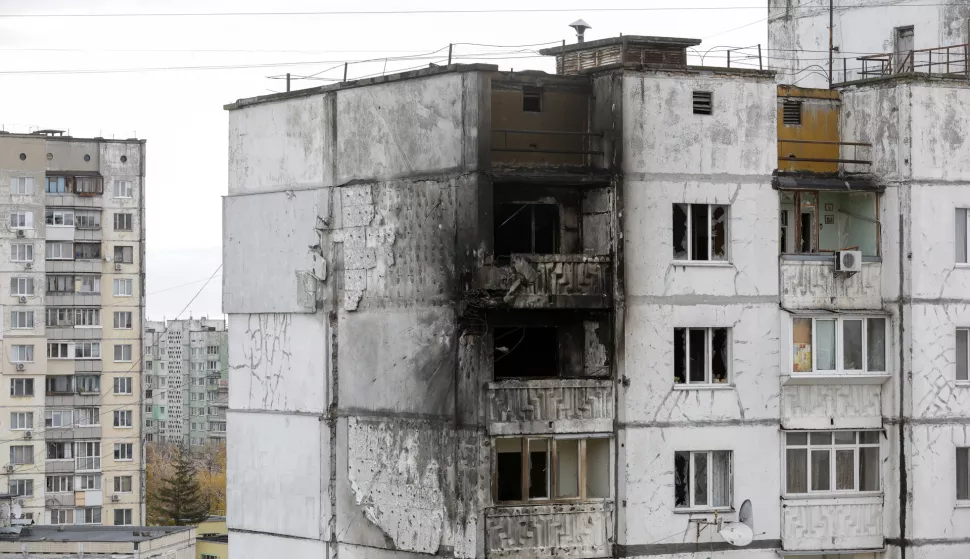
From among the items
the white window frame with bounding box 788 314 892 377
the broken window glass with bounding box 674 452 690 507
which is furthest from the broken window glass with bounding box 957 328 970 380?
the broken window glass with bounding box 674 452 690 507

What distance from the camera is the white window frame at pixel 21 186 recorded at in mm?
86312

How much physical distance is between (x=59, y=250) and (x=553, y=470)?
209ft

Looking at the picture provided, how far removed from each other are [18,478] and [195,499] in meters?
25.1

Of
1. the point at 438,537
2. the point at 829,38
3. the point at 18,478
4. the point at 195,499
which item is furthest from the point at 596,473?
the point at 195,499

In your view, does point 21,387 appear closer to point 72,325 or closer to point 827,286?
point 72,325

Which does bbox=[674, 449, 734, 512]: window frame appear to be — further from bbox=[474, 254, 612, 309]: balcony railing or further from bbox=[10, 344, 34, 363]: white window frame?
bbox=[10, 344, 34, 363]: white window frame

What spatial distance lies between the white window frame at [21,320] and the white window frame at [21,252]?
315cm

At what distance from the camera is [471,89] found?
3058 centimetres

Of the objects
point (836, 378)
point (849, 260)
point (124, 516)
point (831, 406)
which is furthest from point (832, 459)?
point (124, 516)

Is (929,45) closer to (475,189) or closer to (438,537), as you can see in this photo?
(475,189)

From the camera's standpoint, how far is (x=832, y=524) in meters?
33.0

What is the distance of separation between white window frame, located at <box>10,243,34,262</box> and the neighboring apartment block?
8 centimetres

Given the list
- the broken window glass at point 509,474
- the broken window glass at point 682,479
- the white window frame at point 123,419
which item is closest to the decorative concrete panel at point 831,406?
the broken window glass at point 682,479

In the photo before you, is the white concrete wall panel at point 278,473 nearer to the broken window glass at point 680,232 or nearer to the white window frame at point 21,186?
the broken window glass at point 680,232
